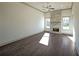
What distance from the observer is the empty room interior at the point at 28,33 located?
3.91 metres

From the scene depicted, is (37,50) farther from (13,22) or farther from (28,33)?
(28,33)

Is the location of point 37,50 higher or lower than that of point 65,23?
lower

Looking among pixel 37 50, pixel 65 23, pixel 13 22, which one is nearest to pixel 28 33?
pixel 13 22

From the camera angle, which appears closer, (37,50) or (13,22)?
(37,50)

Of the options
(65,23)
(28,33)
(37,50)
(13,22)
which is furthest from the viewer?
(65,23)

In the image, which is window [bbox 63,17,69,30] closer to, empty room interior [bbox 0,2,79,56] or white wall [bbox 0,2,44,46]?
empty room interior [bbox 0,2,79,56]

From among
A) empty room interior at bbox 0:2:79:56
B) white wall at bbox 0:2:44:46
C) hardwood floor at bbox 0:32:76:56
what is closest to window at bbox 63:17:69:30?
empty room interior at bbox 0:2:79:56

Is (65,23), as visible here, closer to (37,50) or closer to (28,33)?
(28,33)

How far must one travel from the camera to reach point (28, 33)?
7.73 meters

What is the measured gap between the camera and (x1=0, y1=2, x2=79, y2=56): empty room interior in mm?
3906

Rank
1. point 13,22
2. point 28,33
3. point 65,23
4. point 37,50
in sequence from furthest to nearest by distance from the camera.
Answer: point 65,23 → point 28,33 → point 13,22 → point 37,50

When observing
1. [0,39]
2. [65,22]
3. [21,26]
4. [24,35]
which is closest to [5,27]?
[0,39]

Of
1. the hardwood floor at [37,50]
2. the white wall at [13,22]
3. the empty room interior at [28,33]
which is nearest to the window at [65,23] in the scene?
the empty room interior at [28,33]

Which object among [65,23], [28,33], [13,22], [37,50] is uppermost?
[13,22]
